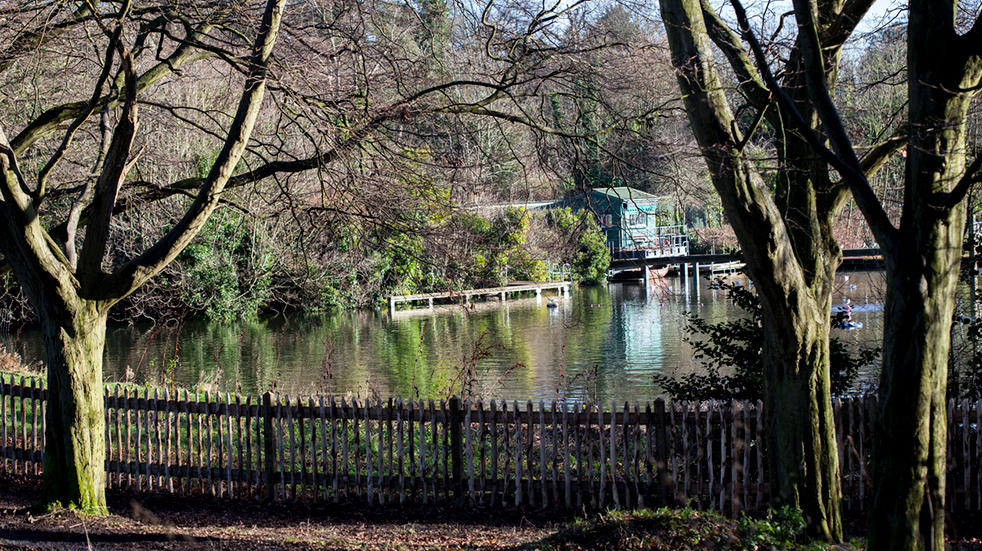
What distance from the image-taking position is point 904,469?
4762 mm

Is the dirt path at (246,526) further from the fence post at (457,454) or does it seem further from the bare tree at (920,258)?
the bare tree at (920,258)

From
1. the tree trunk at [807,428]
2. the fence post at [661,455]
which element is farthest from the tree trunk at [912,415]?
the fence post at [661,455]

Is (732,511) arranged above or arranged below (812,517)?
below

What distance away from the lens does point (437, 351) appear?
24.8 m

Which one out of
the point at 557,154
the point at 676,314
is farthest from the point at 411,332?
the point at 557,154

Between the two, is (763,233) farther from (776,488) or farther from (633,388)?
(633,388)

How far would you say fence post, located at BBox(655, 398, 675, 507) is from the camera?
26.6ft

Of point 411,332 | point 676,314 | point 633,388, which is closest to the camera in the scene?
point 633,388

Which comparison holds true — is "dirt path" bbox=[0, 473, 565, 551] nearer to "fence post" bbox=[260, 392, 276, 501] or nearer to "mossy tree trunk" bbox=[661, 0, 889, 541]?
"fence post" bbox=[260, 392, 276, 501]

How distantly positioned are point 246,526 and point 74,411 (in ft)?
6.66

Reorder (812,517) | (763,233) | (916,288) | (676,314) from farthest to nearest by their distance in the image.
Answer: (676,314), (812,517), (763,233), (916,288)

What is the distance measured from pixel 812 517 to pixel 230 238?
30161mm

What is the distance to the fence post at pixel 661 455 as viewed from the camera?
8.10 m

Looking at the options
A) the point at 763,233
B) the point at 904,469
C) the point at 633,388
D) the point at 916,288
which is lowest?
the point at 633,388
